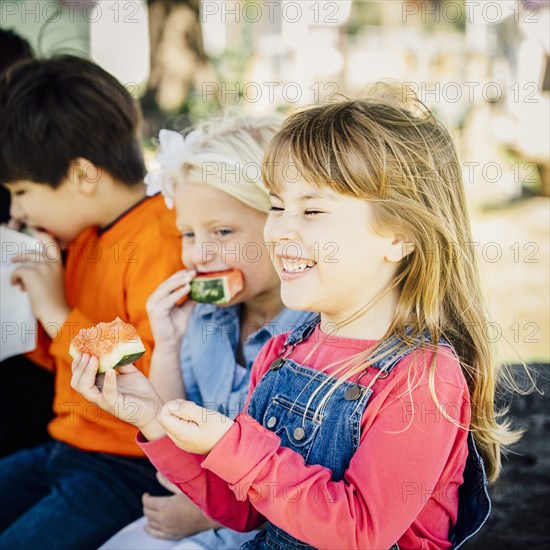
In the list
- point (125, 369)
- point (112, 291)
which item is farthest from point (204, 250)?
point (125, 369)

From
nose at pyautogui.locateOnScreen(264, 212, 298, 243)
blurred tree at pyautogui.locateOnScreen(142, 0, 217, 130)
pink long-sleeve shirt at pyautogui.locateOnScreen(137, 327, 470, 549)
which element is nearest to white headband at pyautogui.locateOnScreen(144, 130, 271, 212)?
nose at pyautogui.locateOnScreen(264, 212, 298, 243)

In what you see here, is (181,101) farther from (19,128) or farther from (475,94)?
(19,128)

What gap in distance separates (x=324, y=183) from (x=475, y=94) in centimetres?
1128

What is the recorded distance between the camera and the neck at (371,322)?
2.02 metres

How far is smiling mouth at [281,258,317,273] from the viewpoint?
6.51 ft

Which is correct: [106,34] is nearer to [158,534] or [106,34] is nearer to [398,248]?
[158,534]

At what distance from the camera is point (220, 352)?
2631 mm

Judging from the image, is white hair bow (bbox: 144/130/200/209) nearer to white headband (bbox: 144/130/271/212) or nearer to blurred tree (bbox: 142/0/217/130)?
white headband (bbox: 144/130/271/212)

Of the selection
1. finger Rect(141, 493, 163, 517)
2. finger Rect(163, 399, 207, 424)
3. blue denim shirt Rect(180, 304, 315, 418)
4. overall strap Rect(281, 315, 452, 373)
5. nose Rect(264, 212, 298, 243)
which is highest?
nose Rect(264, 212, 298, 243)

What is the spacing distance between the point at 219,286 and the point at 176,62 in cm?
823

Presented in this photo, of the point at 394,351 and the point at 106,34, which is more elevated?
the point at 106,34

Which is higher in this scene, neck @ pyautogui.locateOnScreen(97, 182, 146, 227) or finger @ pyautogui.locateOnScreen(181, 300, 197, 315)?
neck @ pyautogui.locateOnScreen(97, 182, 146, 227)

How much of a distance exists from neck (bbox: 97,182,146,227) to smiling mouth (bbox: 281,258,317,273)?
1247mm

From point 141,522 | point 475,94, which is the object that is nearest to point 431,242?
point 141,522
